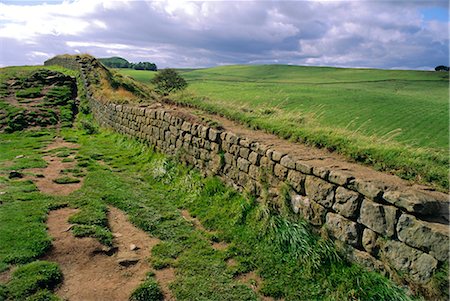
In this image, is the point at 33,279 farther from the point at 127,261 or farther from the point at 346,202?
the point at 346,202

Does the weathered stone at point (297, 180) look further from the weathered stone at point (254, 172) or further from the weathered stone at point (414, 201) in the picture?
the weathered stone at point (414, 201)

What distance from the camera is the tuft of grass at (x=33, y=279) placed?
4.90 m

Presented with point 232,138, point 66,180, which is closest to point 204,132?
point 232,138


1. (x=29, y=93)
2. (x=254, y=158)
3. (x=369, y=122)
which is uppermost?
(x=29, y=93)

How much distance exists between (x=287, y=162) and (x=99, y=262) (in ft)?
12.9

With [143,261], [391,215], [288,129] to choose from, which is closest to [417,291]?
[391,215]

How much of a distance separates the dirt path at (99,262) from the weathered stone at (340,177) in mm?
3520

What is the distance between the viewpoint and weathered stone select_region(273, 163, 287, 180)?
6836mm

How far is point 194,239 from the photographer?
6.85 metres

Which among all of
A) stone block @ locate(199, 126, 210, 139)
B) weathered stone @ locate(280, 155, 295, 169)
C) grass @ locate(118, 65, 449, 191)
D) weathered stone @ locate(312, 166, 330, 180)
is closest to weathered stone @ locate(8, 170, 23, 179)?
stone block @ locate(199, 126, 210, 139)

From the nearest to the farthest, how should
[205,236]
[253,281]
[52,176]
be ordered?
[253,281]
[205,236]
[52,176]

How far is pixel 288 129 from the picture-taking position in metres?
9.11

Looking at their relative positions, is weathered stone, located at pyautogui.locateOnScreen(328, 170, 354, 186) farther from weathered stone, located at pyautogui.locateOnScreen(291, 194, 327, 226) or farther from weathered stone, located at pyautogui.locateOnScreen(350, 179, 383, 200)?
weathered stone, located at pyautogui.locateOnScreen(291, 194, 327, 226)

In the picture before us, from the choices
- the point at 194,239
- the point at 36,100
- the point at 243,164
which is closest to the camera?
the point at 194,239
